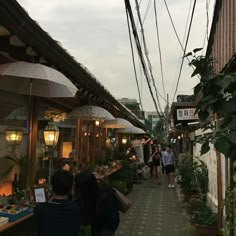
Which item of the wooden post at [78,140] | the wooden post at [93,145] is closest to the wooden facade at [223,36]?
the wooden post at [78,140]

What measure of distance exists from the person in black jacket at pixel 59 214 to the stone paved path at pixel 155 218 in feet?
15.4

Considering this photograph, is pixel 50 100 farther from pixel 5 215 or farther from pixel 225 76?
pixel 225 76

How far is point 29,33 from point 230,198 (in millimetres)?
3480

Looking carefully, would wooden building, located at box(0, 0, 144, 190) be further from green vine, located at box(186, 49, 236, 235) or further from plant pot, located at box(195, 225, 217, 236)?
plant pot, located at box(195, 225, 217, 236)

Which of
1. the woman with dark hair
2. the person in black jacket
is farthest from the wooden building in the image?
the person in black jacket

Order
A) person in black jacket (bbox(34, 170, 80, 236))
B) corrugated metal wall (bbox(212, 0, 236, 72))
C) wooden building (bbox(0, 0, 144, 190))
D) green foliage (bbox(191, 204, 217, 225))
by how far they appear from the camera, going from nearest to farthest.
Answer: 1. person in black jacket (bbox(34, 170, 80, 236))
2. wooden building (bbox(0, 0, 144, 190))
3. corrugated metal wall (bbox(212, 0, 236, 72))
4. green foliage (bbox(191, 204, 217, 225))

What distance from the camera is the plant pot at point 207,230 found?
7.27 metres

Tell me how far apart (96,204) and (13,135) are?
2148 millimetres

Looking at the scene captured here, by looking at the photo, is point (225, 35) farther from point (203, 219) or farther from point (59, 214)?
point (59, 214)

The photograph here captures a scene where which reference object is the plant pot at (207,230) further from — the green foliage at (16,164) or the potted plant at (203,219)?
the green foliage at (16,164)

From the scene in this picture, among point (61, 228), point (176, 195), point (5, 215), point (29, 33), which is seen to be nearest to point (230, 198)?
point (61, 228)

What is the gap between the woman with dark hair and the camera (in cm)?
512

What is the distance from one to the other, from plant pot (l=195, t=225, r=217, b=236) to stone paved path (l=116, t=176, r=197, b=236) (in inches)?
18.2

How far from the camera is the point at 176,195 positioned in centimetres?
1501
